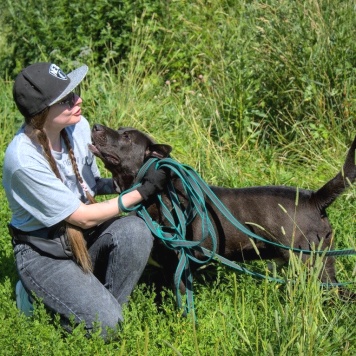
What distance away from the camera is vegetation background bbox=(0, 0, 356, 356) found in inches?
144

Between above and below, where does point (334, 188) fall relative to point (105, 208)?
above

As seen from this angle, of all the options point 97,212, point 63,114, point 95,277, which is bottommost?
point 95,277

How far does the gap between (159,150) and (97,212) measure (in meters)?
0.73

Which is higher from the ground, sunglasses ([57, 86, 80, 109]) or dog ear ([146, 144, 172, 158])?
sunglasses ([57, 86, 80, 109])

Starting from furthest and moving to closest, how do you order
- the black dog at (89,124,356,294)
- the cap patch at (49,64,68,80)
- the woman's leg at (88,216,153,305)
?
the black dog at (89,124,356,294)
the woman's leg at (88,216,153,305)
the cap patch at (49,64,68,80)

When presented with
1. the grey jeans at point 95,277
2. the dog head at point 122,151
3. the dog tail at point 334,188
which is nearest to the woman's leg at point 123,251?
the grey jeans at point 95,277

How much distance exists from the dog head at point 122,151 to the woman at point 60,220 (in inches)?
12.5

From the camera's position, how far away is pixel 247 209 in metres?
4.42

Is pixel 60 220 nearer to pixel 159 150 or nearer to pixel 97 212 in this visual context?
pixel 97 212

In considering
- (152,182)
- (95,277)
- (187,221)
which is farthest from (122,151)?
(95,277)

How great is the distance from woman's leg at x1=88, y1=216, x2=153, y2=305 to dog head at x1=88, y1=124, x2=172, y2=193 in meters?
0.47

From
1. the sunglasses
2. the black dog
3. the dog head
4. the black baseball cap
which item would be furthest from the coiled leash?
the black baseball cap

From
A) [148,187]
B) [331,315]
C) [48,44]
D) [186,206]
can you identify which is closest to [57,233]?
[148,187]

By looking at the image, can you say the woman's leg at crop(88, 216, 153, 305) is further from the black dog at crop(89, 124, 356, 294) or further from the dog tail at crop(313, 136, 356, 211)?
the dog tail at crop(313, 136, 356, 211)
